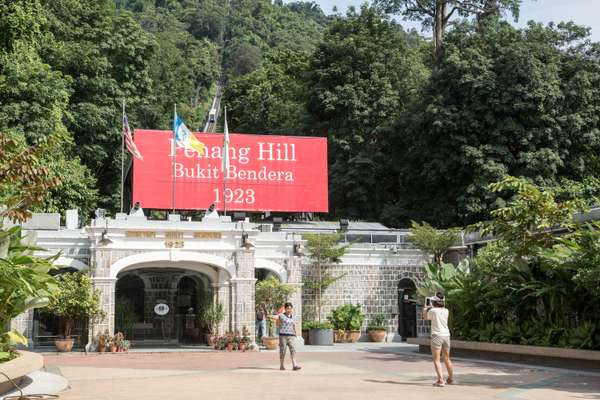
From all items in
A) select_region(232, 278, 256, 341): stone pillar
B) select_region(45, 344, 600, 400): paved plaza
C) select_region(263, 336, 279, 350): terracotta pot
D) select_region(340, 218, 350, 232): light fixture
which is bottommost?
select_region(45, 344, 600, 400): paved plaza

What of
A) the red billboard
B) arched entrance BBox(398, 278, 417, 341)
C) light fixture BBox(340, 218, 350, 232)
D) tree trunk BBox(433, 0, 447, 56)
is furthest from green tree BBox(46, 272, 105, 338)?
tree trunk BBox(433, 0, 447, 56)

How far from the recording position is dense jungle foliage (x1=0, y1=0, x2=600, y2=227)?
34312mm

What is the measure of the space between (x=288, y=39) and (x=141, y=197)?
110 metres

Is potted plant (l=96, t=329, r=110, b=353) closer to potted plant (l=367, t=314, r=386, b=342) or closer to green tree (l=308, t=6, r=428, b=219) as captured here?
potted plant (l=367, t=314, r=386, b=342)

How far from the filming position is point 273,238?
89.5 feet

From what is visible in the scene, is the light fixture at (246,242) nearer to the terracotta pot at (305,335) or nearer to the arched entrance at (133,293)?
the terracotta pot at (305,335)

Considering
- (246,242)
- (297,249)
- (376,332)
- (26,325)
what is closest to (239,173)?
(297,249)

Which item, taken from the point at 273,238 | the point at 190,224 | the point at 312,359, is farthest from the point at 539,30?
the point at 312,359

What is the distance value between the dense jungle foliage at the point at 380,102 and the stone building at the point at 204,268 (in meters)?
5.22

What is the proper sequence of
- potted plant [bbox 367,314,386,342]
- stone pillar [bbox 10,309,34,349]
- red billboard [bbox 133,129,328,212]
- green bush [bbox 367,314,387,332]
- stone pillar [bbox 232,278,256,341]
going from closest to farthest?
stone pillar [bbox 10,309,34,349] < stone pillar [bbox 232,278,256,341] < potted plant [bbox 367,314,386,342] < green bush [bbox 367,314,387,332] < red billboard [bbox 133,129,328,212]

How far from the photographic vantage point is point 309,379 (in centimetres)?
1470

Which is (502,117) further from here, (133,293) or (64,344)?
(64,344)

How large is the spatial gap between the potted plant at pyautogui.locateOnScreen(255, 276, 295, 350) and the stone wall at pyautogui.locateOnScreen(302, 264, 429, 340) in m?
2.20

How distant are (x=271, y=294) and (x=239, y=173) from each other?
8.19 m
